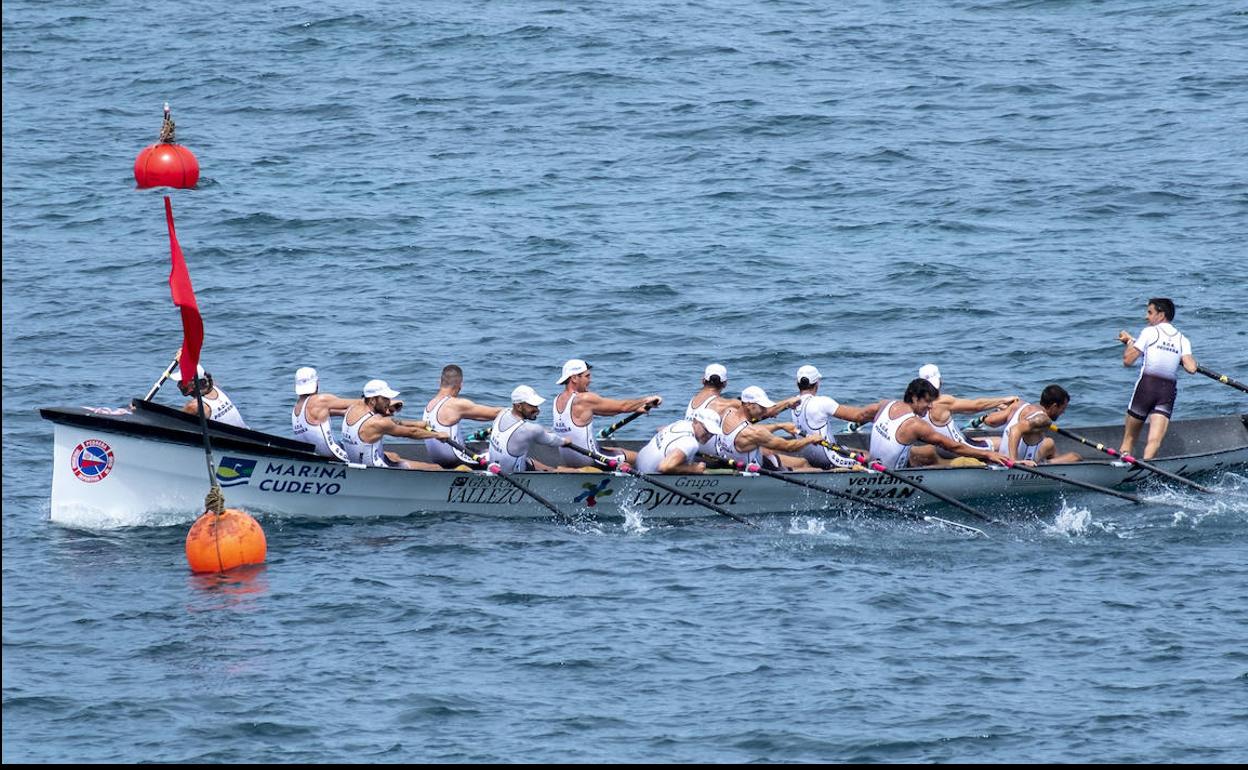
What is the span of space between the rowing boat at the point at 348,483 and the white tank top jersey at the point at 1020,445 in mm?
405

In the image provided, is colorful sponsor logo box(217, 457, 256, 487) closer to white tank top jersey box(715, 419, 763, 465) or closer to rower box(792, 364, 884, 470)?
white tank top jersey box(715, 419, 763, 465)

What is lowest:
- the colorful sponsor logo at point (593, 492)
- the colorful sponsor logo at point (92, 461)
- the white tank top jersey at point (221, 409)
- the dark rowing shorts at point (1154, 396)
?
the colorful sponsor logo at point (593, 492)

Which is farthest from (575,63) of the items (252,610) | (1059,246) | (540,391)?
(252,610)

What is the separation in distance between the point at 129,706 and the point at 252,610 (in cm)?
258

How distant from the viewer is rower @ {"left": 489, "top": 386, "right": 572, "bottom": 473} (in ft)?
81.6

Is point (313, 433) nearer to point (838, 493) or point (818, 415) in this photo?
point (818, 415)

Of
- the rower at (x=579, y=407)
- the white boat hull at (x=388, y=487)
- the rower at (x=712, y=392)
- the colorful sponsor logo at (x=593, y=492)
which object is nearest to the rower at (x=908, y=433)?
the white boat hull at (x=388, y=487)

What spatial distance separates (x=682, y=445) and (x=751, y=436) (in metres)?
0.92

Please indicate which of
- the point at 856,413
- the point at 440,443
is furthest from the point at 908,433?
the point at 440,443

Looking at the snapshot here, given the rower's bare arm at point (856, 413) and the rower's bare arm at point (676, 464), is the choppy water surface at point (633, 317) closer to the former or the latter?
the rower's bare arm at point (676, 464)

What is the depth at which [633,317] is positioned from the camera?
34156 millimetres

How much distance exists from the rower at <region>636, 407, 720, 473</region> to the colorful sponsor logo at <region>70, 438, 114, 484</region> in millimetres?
6908

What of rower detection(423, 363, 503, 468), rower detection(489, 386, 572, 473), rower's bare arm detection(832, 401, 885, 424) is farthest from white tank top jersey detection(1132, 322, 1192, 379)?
rower detection(423, 363, 503, 468)

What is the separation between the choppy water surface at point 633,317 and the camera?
1959 cm
